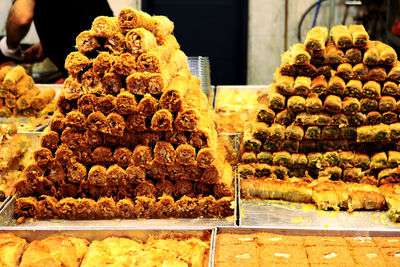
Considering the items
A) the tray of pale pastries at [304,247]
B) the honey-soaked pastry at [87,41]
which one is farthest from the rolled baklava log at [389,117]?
the honey-soaked pastry at [87,41]

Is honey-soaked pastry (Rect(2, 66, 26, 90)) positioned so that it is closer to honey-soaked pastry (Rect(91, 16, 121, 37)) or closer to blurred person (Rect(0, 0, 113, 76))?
blurred person (Rect(0, 0, 113, 76))

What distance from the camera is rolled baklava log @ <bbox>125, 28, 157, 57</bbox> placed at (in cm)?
282

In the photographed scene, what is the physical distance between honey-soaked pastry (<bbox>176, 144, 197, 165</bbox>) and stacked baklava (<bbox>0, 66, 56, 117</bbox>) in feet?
8.55

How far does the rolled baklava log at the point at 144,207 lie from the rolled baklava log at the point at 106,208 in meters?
0.15

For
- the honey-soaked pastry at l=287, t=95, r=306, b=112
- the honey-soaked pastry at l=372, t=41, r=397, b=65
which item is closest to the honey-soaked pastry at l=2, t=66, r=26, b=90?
the honey-soaked pastry at l=287, t=95, r=306, b=112

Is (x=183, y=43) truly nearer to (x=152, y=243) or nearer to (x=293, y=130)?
(x=293, y=130)

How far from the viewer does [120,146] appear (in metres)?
3.04

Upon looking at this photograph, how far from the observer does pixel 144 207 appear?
10.2 feet

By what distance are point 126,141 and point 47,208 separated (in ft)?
2.42

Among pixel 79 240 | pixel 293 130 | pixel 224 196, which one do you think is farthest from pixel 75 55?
pixel 293 130

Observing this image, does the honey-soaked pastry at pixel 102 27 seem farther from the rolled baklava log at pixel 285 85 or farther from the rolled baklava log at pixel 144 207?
the rolled baklava log at pixel 285 85

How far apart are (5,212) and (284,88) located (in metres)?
2.14

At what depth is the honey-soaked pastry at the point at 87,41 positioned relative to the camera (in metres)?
2.87

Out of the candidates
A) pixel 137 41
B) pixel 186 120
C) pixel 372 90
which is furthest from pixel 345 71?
pixel 137 41
